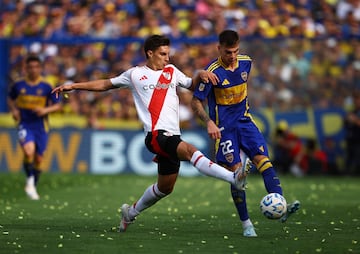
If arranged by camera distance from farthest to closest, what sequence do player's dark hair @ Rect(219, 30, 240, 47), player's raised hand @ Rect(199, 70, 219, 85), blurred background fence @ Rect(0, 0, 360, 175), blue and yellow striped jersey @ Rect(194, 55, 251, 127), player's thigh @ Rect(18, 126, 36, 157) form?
blurred background fence @ Rect(0, 0, 360, 175) → player's thigh @ Rect(18, 126, 36, 157) → blue and yellow striped jersey @ Rect(194, 55, 251, 127) → player's raised hand @ Rect(199, 70, 219, 85) → player's dark hair @ Rect(219, 30, 240, 47)

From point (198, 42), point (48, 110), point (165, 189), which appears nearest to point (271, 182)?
point (165, 189)

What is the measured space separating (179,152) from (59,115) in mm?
15189

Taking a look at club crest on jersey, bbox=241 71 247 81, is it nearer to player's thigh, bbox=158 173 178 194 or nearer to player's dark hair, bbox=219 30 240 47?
player's dark hair, bbox=219 30 240 47

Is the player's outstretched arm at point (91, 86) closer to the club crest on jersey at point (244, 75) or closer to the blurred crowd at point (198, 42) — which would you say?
the club crest on jersey at point (244, 75)

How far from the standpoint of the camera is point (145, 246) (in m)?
10.0

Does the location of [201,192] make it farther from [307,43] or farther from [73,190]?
[307,43]

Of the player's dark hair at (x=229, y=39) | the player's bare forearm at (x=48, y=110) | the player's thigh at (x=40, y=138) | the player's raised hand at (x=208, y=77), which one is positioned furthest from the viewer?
the player's thigh at (x=40, y=138)

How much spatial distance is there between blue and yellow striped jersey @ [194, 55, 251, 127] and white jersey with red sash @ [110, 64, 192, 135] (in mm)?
308

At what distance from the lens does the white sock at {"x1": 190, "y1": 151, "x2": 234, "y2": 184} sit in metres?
10.3

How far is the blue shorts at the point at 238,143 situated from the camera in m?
11.2

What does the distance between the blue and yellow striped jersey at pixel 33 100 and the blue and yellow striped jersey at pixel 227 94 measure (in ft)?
23.4

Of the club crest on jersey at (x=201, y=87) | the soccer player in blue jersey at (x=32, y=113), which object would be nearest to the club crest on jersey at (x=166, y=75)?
the club crest on jersey at (x=201, y=87)

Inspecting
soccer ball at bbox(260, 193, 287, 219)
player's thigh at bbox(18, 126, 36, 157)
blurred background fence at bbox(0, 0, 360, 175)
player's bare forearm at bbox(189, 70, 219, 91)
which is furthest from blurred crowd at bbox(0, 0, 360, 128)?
soccer ball at bbox(260, 193, 287, 219)

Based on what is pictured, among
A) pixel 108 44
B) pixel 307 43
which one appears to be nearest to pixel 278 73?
pixel 307 43
